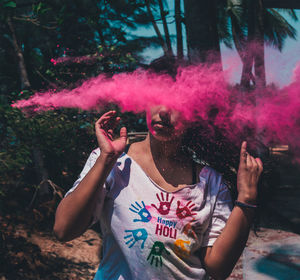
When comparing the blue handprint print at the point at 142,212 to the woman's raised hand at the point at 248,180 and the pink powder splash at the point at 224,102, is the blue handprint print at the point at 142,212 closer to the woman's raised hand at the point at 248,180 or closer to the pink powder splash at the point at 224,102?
the woman's raised hand at the point at 248,180

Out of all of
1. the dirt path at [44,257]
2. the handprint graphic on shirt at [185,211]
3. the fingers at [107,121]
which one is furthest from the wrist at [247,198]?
the dirt path at [44,257]

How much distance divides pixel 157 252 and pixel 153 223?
14 cm

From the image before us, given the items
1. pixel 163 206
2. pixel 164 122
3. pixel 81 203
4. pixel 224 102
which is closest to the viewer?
pixel 81 203

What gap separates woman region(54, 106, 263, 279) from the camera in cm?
144

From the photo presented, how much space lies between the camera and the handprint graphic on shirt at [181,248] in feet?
4.82

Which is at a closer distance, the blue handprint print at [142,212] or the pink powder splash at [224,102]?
the blue handprint print at [142,212]

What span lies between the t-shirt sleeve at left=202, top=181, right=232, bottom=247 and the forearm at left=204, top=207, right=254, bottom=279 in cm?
4

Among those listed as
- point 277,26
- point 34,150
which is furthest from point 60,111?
point 277,26

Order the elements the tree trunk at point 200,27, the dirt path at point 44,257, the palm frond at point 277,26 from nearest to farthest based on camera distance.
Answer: the tree trunk at point 200,27
the dirt path at point 44,257
the palm frond at point 277,26

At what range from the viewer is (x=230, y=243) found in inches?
57.2

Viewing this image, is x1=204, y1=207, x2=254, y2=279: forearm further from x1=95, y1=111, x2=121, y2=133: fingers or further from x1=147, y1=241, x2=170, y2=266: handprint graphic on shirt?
x1=95, y1=111, x2=121, y2=133: fingers

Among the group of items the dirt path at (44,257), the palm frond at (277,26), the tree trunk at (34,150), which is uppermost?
the palm frond at (277,26)

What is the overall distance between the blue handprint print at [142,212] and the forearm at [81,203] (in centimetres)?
20

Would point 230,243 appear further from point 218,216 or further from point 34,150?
point 34,150
